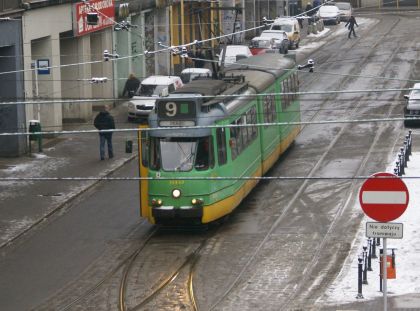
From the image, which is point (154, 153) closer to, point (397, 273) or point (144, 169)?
point (144, 169)

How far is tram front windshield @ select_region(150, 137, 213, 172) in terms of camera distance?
24812 millimetres

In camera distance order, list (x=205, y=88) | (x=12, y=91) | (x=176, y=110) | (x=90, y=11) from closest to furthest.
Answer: (x=176, y=110), (x=205, y=88), (x=12, y=91), (x=90, y=11)

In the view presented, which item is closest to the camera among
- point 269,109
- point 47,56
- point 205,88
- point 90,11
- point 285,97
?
point 205,88

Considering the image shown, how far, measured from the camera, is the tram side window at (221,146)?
25178 millimetres

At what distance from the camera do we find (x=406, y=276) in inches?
845

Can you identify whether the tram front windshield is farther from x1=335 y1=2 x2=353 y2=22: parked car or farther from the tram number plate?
x1=335 y1=2 x2=353 y2=22: parked car

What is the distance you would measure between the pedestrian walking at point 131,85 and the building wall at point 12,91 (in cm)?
887

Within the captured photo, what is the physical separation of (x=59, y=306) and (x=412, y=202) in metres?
9.64

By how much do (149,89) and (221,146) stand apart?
17.7 meters

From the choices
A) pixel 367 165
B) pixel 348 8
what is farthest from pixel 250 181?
pixel 348 8

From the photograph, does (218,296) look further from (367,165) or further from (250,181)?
(367,165)

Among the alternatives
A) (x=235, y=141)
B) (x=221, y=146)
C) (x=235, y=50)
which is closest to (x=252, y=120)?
(x=235, y=141)

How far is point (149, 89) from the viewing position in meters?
42.8

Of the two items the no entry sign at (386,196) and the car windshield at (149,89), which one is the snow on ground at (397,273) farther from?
the car windshield at (149,89)
